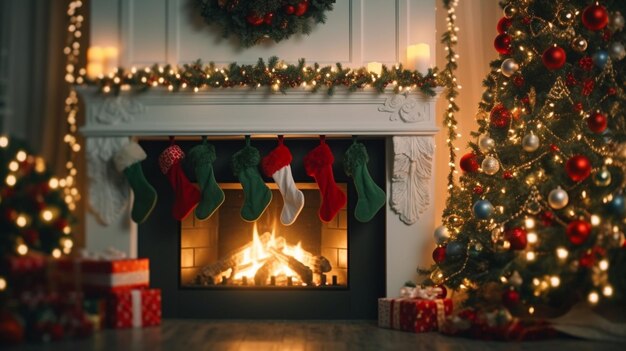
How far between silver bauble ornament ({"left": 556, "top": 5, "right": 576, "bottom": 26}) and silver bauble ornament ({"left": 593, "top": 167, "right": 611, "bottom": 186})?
980mm

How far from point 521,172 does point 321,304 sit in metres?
1.43

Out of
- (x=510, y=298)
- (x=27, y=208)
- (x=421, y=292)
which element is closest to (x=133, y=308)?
(x=27, y=208)

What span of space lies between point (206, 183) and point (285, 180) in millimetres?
473

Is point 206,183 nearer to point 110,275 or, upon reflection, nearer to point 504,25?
point 110,275

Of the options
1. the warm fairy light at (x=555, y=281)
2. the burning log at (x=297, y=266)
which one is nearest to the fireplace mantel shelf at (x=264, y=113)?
the burning log at (x=297, y=266)

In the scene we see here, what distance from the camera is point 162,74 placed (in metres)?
4.98

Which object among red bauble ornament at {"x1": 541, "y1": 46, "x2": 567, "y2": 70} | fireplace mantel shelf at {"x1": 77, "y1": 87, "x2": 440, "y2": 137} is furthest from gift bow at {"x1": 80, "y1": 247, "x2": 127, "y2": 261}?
red bauble ornament at {"x1": 541, "y1": 46, "x2": 567, "y2": 70}

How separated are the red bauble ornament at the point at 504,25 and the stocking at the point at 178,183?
6.94 feet

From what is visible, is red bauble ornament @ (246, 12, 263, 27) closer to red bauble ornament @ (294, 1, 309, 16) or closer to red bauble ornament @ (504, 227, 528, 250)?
red bauble ornament @ (294, 1, 309, 16)

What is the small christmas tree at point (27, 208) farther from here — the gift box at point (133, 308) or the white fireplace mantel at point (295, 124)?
the white fireplace mantel at point (295, 124)

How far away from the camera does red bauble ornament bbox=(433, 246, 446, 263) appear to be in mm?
4867

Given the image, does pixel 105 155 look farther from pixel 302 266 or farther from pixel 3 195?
pixel 302 266

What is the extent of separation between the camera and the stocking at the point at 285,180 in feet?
16.5

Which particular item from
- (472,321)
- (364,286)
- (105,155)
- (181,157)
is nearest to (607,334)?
(472,321)
